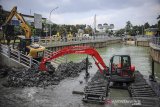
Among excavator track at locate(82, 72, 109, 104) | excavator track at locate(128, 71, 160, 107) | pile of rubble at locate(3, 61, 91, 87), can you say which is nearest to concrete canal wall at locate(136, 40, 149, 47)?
pile of rubble at locate(3, 61, 91, 87)

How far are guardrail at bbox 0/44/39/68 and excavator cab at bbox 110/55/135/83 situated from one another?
6.20 meters

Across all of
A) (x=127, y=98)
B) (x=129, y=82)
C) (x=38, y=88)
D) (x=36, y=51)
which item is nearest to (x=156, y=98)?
(x=127, y=98)

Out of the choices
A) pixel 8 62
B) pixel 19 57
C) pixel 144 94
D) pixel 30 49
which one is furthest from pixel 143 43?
pixel 144 94

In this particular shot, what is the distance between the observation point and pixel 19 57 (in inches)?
659

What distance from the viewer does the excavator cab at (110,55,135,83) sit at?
12.2m

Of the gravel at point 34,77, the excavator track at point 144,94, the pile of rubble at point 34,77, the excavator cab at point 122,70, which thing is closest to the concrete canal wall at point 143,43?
the gravel at point 34,77

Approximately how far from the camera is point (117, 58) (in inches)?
500

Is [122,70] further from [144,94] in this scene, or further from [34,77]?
[34,77]

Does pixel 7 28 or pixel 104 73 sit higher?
pixel 7 28

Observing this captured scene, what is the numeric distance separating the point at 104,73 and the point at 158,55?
13709 millimetres

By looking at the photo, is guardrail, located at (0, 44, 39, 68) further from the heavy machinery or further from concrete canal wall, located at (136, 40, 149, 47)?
concrete canal wall, located at (136, 40, 149, 47)

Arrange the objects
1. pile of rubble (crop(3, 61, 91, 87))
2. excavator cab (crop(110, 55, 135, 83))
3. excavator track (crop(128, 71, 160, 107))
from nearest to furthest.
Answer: excavator track (crop(128, 71, 160, 107)) → excavator cab (crop(110, 55, 135, 83)) → pile of rubble (crop(3, 61, 91, 87))

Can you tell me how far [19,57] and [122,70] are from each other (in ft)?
26.7

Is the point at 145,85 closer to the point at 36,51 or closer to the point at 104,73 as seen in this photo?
the point at 104,73
